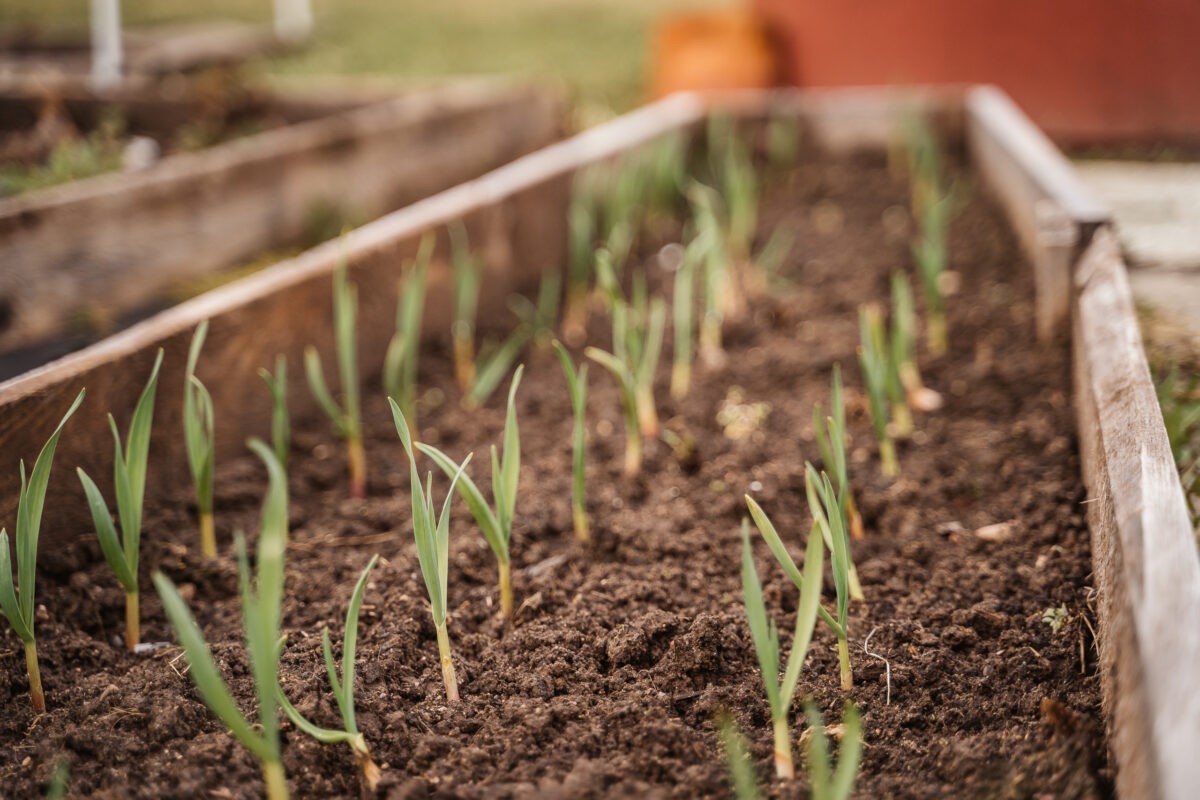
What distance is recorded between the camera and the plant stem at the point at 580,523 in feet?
4.98

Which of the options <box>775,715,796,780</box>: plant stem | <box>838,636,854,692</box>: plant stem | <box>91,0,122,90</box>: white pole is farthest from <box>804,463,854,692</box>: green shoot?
<box>91,0,122,90</box>: white pole

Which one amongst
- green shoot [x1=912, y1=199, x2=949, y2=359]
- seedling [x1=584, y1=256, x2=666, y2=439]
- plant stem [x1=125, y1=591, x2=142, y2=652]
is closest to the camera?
plant stem [x1=125, y1=591, x2=142, y2=652]

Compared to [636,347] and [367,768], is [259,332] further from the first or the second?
[367,768]

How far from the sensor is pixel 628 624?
4.31ft

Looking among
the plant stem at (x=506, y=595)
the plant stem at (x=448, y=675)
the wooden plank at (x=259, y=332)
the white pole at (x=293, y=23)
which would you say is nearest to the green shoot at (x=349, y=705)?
the plant stem at (x=448, y=675)

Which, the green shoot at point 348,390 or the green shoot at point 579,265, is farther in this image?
the green shoot at point 579,265

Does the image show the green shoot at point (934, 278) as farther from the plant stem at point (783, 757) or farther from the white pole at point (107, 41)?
the white pole at point (107, 41)

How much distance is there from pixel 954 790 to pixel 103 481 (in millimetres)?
1188

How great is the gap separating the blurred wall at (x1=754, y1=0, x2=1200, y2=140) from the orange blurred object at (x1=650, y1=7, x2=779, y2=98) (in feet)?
1.10

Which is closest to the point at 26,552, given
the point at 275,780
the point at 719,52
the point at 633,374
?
the point at 275,780

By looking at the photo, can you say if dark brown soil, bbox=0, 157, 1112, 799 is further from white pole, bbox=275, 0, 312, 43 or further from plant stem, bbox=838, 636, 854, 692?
white pole, bbox=275, 0, 312, 43

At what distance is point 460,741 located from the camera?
1.13 meters

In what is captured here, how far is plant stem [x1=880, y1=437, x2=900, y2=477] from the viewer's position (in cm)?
169

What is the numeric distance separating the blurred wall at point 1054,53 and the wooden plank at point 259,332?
272 cm
